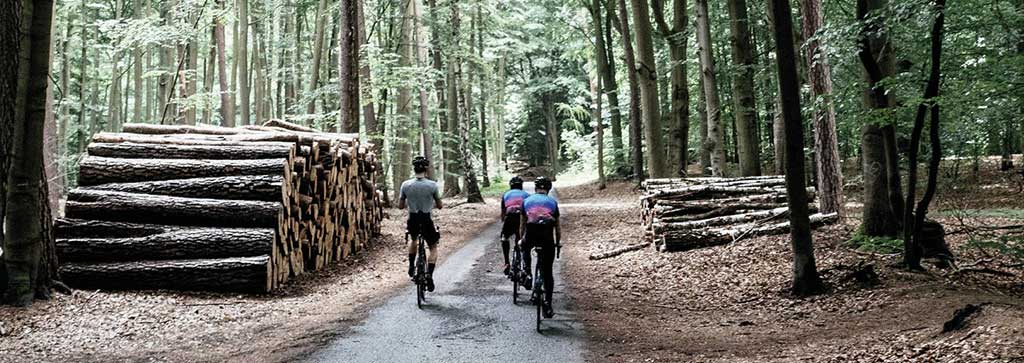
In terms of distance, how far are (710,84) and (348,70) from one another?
9091mm

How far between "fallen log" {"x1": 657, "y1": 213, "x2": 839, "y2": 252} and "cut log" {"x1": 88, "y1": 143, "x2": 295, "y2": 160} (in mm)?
6995

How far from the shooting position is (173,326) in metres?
8.21

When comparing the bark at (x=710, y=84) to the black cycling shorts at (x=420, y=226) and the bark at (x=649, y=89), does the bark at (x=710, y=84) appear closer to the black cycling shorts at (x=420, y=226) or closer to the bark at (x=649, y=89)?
the bark at (x=649, y=89)

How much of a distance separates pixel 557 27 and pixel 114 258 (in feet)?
98.2

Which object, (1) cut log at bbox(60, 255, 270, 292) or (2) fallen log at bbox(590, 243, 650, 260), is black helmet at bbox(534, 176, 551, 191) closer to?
(1) cut log at bbox(60, 255, 270, 292)

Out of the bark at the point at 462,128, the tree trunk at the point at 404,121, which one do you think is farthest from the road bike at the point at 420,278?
the bark at the point at 462,128

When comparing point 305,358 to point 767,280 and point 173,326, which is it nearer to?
point 173,326

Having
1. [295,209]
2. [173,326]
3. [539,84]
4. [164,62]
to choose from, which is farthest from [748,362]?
[539,84]

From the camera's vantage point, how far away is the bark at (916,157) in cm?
834

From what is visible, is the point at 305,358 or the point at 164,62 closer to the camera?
the point at 305,358

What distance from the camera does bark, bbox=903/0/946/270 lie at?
8344 millimetres

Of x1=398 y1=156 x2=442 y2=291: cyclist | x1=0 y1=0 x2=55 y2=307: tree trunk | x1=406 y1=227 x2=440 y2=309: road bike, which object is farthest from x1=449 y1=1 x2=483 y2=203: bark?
x1=0 y1=0 x2=55 y2=307: tree trunk

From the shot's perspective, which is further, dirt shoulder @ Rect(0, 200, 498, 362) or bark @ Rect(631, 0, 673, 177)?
bark @ Rect(631, 0, 673, 177)

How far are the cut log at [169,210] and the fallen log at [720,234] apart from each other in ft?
23.1
